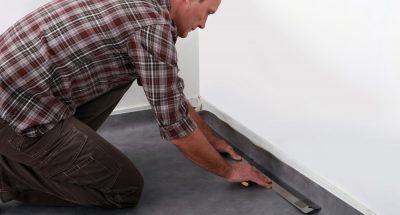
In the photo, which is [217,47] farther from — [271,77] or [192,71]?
[271,77]

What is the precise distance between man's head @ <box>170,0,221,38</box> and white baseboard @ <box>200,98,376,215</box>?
2.27 ft

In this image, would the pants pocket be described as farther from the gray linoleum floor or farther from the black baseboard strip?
the black baseboard strip

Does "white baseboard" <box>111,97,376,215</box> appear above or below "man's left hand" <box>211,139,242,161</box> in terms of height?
above

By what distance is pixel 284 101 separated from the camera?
1748 millimetres

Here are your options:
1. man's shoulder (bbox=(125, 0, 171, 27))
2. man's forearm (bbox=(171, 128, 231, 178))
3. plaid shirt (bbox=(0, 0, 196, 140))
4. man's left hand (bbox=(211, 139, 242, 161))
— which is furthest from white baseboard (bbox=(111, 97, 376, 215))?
man's shoulder (bbox=(125, 0, 171, 27))

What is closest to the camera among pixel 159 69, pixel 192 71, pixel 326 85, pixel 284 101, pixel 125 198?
pixel 159 69

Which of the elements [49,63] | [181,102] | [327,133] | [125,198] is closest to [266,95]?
[327,133]

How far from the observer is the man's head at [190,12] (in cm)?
138

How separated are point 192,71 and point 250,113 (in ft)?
1.96

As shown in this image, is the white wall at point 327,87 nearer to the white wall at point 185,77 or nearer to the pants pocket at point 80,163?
the white wall at point 185,77

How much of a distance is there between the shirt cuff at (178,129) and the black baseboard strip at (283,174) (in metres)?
0.56

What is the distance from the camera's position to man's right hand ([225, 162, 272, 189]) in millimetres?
1595

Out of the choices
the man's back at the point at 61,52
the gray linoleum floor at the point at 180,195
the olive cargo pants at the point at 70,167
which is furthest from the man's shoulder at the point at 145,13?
the gray linoleum floor at the point at 180,195

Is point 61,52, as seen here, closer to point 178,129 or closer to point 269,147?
point 178,129
